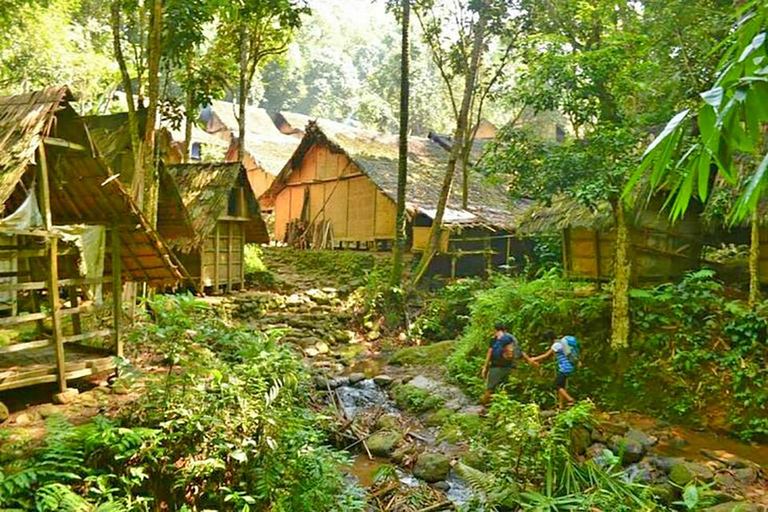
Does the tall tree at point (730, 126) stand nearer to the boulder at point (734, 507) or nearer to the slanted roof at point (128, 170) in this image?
the boulder at point (734, 507)

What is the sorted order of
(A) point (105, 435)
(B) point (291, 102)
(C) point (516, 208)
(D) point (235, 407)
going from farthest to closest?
(B) point (291, 102), (C) point (516, 208), (D) point (235, 407), (A) point (105, 435)

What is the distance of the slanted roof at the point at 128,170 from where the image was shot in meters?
12.8

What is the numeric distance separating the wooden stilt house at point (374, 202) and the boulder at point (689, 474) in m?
11.4

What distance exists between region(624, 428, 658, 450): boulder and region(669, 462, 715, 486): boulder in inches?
34.2

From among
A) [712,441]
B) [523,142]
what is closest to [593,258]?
[523,142]

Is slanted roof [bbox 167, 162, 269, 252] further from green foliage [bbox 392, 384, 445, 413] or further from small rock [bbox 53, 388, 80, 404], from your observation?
small rock [bbox 53, 388, 80, 404]

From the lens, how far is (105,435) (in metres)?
5.11

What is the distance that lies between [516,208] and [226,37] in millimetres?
11829

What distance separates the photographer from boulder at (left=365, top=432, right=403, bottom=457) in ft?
27.2

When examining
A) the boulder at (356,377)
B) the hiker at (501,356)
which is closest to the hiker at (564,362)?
the hiker at (501,356)

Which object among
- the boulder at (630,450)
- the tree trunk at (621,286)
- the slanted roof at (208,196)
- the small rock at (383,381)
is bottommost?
the small rock at (383,381)

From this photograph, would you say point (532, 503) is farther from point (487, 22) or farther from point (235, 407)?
point (487, 22)

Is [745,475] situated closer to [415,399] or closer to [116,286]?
[415,399]

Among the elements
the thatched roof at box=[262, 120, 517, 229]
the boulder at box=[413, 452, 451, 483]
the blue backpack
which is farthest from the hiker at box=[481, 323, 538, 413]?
the thatched roof at box=[262, 120, 517, 229]
